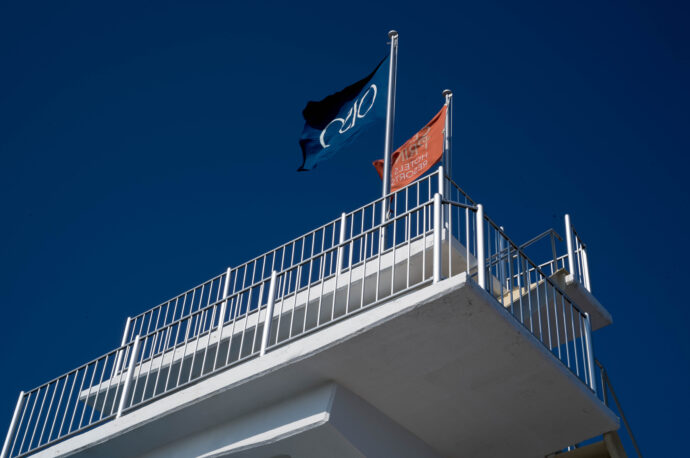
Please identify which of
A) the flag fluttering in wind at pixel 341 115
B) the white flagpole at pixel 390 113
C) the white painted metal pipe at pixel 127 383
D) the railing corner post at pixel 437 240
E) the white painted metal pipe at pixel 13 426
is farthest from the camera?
the flag fluttering in wind at pixel 341 115

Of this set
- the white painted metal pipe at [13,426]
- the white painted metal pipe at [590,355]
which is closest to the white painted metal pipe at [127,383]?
the white painted metal pipe at [13,426]

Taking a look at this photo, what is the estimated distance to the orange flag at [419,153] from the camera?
18734 mm

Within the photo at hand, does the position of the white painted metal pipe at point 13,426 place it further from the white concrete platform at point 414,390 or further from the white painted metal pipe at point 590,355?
the white painted metal pipe at point 590,355

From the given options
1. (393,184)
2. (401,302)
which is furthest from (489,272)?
(393,184)

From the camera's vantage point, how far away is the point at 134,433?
13125mm

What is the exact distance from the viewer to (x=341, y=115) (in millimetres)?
19609

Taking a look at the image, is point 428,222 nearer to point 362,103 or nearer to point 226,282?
point 226,282

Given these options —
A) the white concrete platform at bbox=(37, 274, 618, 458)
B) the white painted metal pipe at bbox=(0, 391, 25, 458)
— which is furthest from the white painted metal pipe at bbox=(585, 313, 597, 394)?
the white painted metal pipe at bbox=(0, 391, 25, 458)

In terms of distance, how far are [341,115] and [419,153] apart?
1.78 meters

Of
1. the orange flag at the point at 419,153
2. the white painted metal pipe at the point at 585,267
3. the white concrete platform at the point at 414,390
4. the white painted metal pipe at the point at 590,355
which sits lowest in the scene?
the white concrete platform at the point at 414,390

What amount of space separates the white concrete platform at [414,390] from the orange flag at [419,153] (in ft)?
24.0

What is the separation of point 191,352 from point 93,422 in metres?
2.42

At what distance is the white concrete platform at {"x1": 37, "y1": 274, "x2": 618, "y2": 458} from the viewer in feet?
35.9

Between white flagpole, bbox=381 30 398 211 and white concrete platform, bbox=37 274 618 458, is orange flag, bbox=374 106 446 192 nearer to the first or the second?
white flagpole, bbox=381 30 398 211
